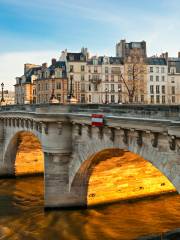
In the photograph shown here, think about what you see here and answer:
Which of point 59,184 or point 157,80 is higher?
point 157,80

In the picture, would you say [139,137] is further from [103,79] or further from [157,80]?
[157,80]

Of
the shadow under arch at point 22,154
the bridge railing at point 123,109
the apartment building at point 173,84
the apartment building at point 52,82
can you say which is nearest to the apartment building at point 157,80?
the apartment building at point 173,84

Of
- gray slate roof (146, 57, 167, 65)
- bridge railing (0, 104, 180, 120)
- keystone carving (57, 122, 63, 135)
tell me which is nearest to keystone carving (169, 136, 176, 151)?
bridge railing (0, 104, 180, 120)

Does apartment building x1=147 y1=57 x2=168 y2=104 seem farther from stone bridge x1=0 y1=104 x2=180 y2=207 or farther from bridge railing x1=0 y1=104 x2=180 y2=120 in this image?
bridge railing x1=0 y1=104 x2=180 y2=120

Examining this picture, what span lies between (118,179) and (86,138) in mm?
6582

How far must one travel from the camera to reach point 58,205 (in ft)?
99.9

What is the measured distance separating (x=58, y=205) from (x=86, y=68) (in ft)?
184

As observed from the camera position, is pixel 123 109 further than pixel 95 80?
No

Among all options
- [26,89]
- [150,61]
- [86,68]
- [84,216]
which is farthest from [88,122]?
[26,89]

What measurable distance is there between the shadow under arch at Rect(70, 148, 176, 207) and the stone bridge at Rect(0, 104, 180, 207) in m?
0.11

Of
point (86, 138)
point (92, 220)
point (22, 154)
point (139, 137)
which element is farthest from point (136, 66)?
point (139, 137)

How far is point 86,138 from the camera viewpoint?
2755cm

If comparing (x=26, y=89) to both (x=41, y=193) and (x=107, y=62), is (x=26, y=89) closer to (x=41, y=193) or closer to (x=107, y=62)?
(x=107, y=62)

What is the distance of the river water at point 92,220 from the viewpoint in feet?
86.6
